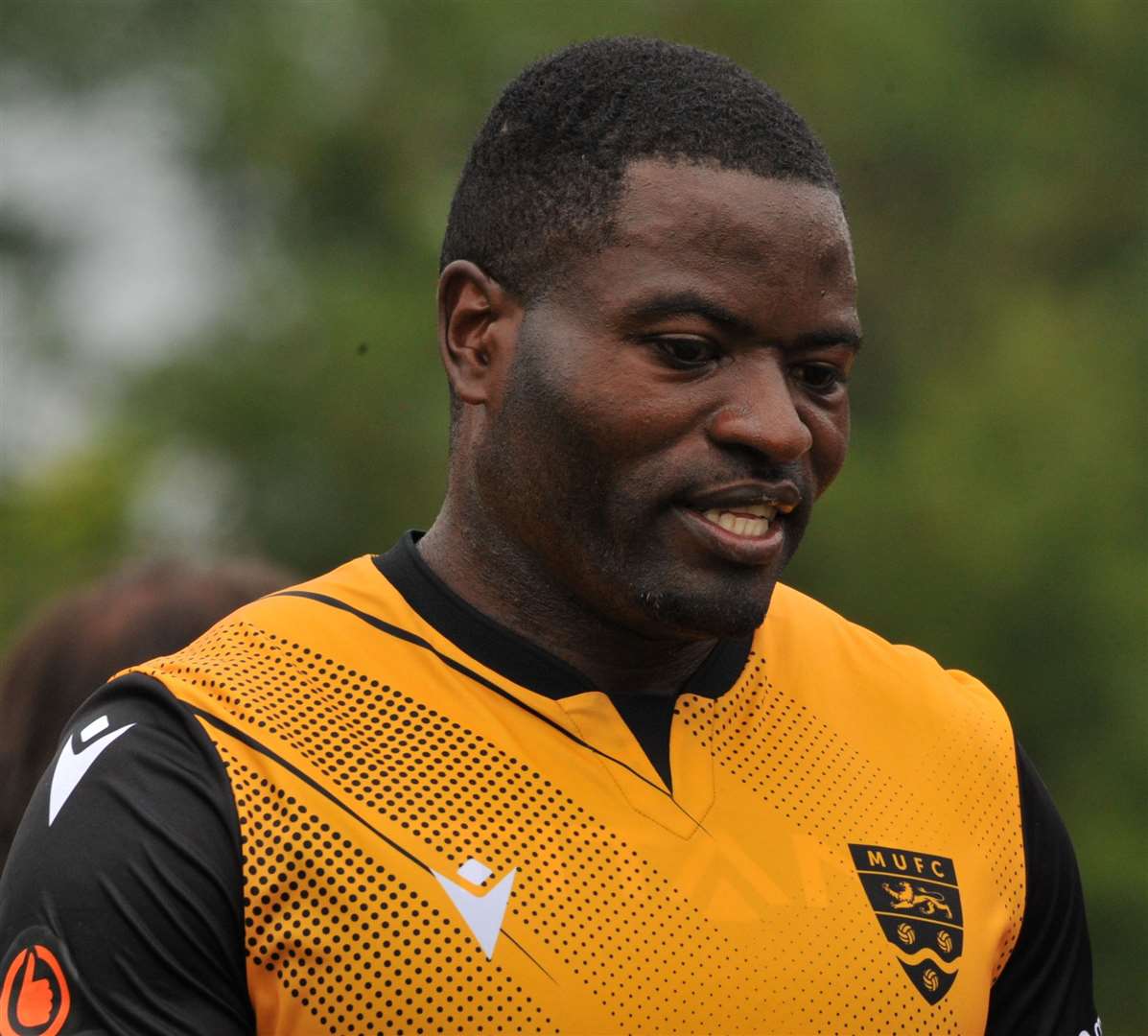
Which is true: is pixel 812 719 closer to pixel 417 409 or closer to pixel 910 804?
pixel 910 804

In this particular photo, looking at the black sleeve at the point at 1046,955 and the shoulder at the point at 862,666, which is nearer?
the black sleeve at the point at 1046,955

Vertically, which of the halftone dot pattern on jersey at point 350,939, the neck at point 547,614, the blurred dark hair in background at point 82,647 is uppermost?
the neck at point 547,614

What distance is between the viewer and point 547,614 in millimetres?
3168

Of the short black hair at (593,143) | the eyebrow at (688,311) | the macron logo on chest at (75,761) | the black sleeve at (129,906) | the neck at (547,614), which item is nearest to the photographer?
the black sleeve at (129,906)

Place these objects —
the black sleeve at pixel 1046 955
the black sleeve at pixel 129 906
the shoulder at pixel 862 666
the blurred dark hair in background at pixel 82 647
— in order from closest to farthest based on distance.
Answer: the black sleeve at pixel 129 906, the black sleeve at pixel 1046 955, the shoulder at pixel 862 666, the blurred dark hair in background at pixel 82 647

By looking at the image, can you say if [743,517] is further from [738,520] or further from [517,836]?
[517,836]

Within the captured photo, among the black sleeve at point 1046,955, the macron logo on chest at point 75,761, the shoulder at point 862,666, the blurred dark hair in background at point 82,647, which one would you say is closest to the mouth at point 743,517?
the shoulder at point 862,666

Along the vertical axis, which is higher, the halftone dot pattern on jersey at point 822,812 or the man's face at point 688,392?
the man's face at point 688,392

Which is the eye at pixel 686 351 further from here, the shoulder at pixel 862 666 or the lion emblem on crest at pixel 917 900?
the lion emblem on crest at pixel 917 900

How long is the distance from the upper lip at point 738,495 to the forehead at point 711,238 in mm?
258

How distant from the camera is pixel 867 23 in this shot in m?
15.3

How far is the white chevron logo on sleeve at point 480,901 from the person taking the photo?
112 inches

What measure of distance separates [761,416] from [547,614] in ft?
1.50

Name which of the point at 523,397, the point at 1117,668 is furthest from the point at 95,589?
the point at 1117,668
